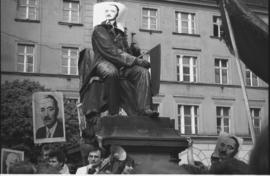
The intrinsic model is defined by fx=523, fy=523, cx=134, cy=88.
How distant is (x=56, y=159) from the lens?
2.71 meters

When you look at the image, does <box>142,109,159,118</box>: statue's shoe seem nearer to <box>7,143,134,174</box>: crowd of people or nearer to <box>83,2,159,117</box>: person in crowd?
<box>83,2,159,117</box>: person in crowd

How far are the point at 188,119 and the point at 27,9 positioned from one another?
6302mm

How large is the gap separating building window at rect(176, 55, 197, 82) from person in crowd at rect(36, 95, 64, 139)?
11096 millimetres

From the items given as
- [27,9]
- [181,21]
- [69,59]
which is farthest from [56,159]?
[181,21]

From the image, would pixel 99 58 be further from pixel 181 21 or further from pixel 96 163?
pixel 181 21

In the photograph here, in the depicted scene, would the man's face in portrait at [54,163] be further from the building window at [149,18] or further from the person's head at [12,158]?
the building window at [149,18]

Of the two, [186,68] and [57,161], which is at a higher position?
[186,68]

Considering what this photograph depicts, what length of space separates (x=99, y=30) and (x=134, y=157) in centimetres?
95

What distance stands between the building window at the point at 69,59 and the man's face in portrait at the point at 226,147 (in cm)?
993

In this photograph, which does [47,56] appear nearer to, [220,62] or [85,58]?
[220,62]

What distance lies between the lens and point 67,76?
495 inches

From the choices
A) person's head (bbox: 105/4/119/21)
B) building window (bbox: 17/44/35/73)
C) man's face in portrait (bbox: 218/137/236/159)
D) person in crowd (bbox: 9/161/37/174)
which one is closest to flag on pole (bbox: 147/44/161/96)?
person's head (bbox: 105/4/119/21)

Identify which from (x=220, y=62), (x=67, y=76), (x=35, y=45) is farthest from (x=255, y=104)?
(x=35, y=45)

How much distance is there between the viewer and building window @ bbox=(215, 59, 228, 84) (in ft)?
47.5
